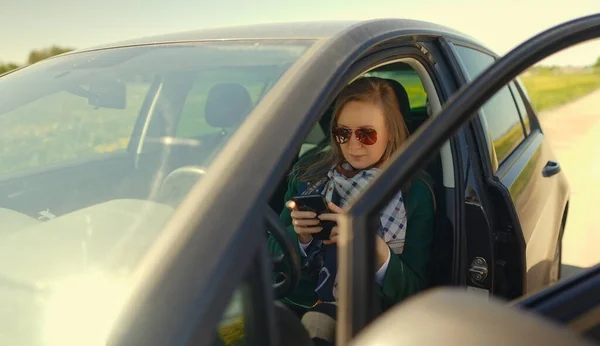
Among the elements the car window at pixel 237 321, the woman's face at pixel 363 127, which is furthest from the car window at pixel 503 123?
the car window at pixel 237 321

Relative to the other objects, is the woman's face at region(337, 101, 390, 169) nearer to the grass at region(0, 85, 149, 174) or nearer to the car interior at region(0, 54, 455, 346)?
the car interior at region(0, 54, 455, 346)

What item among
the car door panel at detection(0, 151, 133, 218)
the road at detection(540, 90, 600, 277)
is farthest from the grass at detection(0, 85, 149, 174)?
the road at detection(540, 90, 600, 277)

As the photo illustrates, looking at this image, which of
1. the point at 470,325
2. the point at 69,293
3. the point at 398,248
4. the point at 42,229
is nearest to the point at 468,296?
the point at 470,325

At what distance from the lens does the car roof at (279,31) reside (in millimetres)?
1585

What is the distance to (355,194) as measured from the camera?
195 cm

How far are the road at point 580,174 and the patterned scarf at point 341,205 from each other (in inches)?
80.1

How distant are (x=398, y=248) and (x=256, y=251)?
3.28ft

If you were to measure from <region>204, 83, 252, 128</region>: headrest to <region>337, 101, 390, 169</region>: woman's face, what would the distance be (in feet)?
2.17

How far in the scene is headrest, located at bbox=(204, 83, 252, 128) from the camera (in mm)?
1319

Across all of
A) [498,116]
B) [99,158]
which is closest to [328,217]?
[99,158]

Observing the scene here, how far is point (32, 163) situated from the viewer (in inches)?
69.1

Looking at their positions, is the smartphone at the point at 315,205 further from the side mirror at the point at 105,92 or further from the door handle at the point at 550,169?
the door handle at the point at 550,169

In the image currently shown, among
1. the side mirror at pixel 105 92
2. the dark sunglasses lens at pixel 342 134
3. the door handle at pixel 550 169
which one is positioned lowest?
the door handle at pixel 550 169

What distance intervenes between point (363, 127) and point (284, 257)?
2.81 feet
